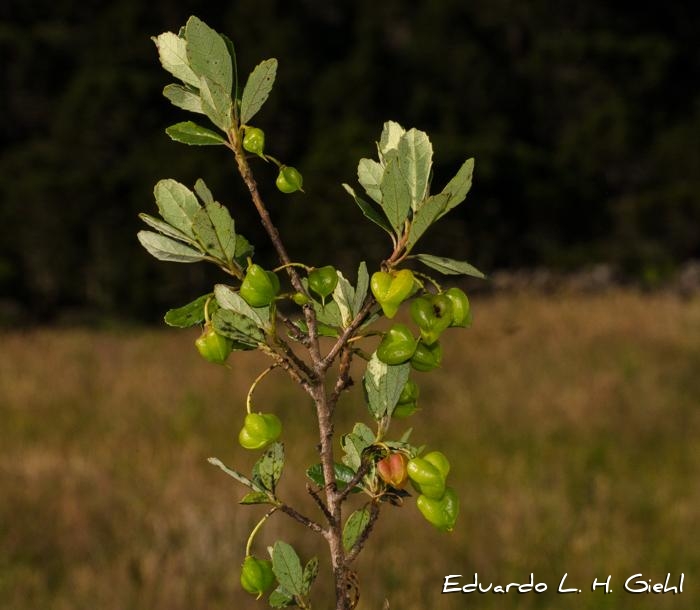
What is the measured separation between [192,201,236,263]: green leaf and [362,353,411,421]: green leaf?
0.15 m

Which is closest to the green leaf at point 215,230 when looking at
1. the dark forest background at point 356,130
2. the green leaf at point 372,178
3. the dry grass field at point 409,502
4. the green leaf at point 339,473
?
the green leaf at point 372,178

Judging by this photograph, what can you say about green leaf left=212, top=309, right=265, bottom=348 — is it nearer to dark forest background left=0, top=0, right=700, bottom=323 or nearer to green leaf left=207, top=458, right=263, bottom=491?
green leaf left=207, top=458, right=263, bottom=491

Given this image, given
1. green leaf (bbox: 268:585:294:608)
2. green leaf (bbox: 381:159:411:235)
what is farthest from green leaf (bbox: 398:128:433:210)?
green leaf (bbox: 268:585:294:608)

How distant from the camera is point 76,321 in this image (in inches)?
610

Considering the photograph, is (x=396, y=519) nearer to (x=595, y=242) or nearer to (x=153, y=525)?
(x=153, y=525)

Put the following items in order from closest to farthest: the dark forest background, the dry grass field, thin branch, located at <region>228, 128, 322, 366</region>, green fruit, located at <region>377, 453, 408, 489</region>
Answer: thin branch, located at <region>228, 128, 322, 366</region>, green fruit, located at <region>377, 453, 408, 489</region>, the dry grass field, the dark forest background

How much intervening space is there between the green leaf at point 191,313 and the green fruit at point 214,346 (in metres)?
0.02

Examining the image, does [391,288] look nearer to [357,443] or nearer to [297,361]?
[297,361]

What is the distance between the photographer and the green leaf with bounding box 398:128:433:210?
2.18ft

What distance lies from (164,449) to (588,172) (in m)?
13.4

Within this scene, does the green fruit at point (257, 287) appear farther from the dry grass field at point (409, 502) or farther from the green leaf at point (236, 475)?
the dry grass field at point (409, 502)

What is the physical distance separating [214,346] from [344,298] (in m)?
0.11

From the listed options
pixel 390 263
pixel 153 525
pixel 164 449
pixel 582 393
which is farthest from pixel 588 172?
pixel 390 263

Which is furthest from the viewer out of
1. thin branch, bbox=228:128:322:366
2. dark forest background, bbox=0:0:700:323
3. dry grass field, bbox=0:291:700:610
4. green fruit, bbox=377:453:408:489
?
dark forest background, bbox=0:0:700:323
